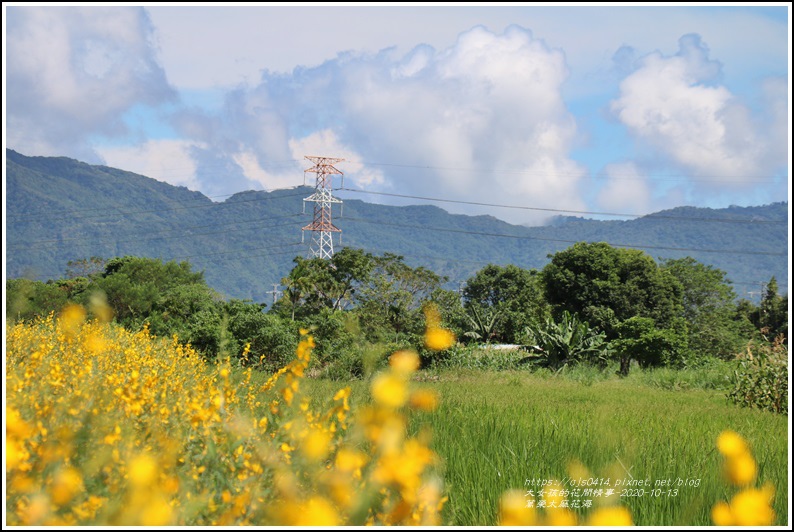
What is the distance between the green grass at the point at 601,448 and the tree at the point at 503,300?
1942 cm

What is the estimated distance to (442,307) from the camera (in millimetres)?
26734

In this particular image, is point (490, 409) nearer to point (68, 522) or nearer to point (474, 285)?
point (68, 522)

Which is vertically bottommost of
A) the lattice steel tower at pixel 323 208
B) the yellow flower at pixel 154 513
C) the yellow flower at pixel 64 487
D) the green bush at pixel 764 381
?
the green bush at pixel 764 381

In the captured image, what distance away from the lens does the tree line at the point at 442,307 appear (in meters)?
12.3

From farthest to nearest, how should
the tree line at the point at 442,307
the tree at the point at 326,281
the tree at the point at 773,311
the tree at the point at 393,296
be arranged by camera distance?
the tree at the point at 773,311
the tree at the point at 326,281
the tree at the point at 393,296
the tree line at the point at 442,307

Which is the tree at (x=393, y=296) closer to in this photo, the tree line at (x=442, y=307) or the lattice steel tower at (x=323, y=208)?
the tree line at (x=442, y=307)

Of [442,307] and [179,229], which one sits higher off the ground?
[179,229]

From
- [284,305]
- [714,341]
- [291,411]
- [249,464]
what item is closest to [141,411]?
[291,411]

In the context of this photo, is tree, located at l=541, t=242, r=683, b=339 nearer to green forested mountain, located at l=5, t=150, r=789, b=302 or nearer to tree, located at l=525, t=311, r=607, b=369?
tree, located at l=525, t=311, r=607, b=369

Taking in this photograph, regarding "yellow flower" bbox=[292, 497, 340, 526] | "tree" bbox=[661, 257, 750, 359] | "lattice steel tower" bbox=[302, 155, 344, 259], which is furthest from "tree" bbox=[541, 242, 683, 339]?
"yellow flower" bbox=[292, 497, 340, 526]

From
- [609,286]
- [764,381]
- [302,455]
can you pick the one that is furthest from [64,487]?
[609,286]

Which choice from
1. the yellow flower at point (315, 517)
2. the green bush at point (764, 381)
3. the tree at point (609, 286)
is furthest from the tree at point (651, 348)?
the yellow flower at point (315, 517)

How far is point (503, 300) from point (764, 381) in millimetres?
27170

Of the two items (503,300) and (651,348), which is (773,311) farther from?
(651,348)
